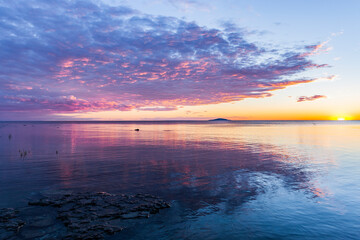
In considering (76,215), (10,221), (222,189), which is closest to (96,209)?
(76,215)

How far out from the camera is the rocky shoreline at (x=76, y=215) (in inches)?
440

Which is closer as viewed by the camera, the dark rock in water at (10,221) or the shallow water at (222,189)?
the dark rock in water at (10,221)

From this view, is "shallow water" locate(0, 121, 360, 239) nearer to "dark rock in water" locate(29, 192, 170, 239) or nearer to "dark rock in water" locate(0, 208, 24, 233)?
"dark rock in water" locate(29, 192, 170, 239)

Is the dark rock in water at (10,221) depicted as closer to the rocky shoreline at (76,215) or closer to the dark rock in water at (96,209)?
the rocky shoreline at (76,215)

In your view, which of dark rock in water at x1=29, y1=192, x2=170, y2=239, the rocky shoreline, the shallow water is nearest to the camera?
the rocky shoreline

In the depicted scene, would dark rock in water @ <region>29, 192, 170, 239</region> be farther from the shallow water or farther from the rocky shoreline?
the shallow water

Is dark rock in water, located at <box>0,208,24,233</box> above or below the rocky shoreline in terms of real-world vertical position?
above

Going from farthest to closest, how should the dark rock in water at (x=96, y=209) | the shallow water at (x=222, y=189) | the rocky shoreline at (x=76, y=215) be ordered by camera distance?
the shallow water at (x=222, y=189) → the dark rock in water at (x=96, y=209) → the rocky shoreline at (x=76, y=215)

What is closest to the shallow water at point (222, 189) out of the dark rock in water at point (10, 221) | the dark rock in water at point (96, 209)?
the dark rock in water at point (96, 209)

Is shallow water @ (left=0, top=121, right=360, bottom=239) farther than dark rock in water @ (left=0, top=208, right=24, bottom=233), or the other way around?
shallow water @ (left=0, top=121, right=360, bottom=239)

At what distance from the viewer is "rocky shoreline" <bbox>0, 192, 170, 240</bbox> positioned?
36.7 feet

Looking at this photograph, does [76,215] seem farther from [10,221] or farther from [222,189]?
[222,189]

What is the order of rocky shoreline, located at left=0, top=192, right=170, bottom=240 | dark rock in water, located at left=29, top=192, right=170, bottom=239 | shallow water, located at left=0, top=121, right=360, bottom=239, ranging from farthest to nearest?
shallow water, located at left=0, top=121, right=360, bottom=239 → dark rock in water, located at left=29, top=192, right=170, bottom=239 → rocky shoreline, located at left=0, top=192, right=170, bottom=240

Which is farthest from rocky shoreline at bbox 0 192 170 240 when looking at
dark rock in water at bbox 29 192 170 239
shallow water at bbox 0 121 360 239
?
shallow water at bbox 0 121 360 239
